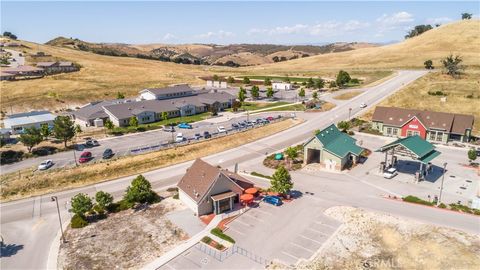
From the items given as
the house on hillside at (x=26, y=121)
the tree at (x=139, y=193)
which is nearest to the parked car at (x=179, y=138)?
the tree at (x=139, y=193)

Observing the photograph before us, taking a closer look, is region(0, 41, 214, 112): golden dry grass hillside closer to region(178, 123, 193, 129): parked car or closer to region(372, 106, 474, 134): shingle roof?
region(178, 123, 193, 129): parked car

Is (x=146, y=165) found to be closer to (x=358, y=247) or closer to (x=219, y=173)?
(x=219, y=173)

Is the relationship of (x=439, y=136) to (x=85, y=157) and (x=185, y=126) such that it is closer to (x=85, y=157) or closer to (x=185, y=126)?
(x=185, y=126)

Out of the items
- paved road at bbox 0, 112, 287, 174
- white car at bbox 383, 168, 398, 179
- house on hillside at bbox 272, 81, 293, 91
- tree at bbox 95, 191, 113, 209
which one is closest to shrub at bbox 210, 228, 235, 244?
tree at bbox 95, 191, 113, 209

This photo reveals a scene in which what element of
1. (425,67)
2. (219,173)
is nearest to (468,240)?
(219,173)

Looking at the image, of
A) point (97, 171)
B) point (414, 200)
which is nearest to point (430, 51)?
point (414, 200)

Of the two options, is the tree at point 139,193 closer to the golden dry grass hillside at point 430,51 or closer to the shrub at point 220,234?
the shrub at point 220,234

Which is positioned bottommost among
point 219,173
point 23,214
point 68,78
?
point 23,214
